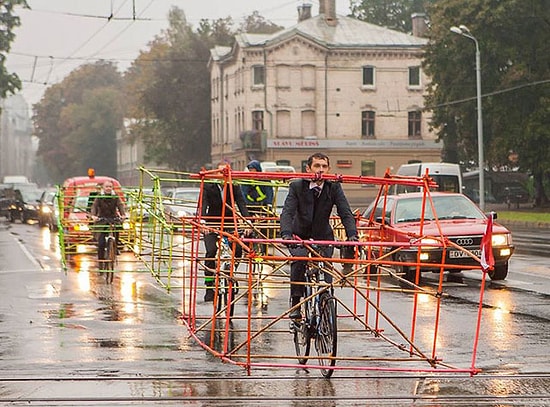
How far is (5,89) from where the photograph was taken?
70062mm

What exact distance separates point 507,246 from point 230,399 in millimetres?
11825

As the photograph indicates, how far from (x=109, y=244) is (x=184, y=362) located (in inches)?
411

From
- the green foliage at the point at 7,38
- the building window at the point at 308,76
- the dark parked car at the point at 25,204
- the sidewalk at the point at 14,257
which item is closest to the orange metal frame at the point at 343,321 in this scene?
the sidewalk at the point at 14,257

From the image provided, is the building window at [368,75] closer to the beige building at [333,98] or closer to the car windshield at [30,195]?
the beige building at [333,98]

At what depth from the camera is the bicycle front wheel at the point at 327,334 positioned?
969 cm

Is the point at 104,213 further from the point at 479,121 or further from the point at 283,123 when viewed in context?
the point at 283,123

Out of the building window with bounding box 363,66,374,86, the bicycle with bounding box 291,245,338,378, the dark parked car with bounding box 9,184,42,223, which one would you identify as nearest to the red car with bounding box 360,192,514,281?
the bicycle with bounding box 291,245,338,378

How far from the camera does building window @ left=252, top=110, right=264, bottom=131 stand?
281 ft

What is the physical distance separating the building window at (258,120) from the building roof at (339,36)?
4.67 meters

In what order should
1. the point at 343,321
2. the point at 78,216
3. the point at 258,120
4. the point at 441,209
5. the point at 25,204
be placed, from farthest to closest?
the point at 258,120
the point at 25,204
the point at 78,216
the point at 441,209
the point at 343,321

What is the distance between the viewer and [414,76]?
88.2 meters

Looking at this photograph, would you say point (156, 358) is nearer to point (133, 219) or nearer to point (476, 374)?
point (476, 374)

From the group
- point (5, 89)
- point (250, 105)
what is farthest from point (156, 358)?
point (250, 105)

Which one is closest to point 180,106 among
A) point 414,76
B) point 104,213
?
point 414,76
